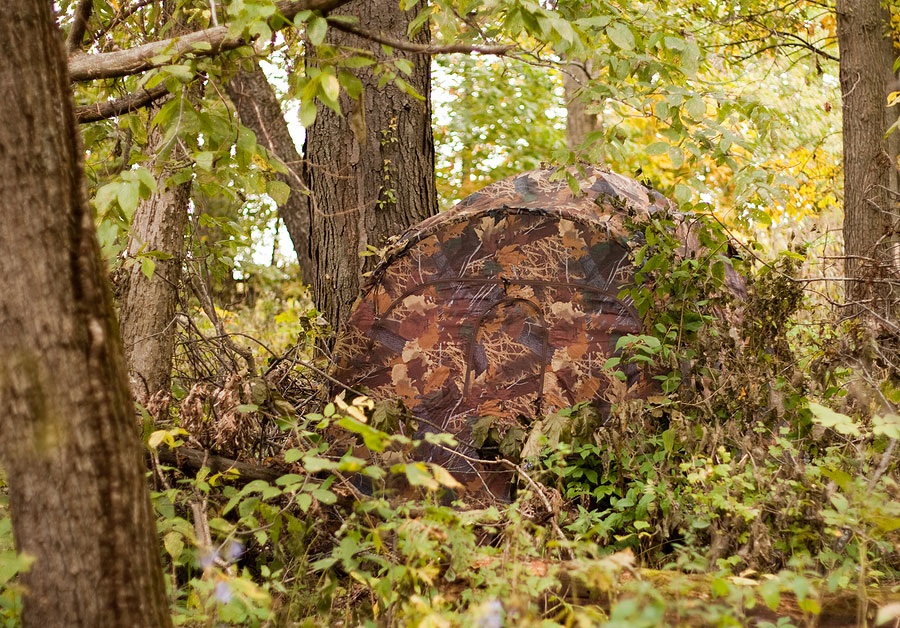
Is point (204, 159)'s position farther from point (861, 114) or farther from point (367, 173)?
point (861, 114)

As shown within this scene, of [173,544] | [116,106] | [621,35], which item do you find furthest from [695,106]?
[173,544]

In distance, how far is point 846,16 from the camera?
6648 millimetres

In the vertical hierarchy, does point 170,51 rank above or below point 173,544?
above

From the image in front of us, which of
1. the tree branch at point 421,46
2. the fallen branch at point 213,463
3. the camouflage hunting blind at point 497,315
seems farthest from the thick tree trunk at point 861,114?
the fallen branch at point 213,463

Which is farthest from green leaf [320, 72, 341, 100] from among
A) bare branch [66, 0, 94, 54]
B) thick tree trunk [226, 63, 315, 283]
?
thick tree trunk [226, 63, 315, 283]

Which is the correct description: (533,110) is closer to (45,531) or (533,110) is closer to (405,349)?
(405,349)

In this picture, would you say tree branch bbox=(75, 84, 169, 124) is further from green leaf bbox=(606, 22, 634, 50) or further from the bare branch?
green leaf bbox=(606, 22, 634, 50)

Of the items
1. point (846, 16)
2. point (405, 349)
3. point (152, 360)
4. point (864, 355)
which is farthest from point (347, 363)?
point (846, 16)

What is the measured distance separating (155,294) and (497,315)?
196 centimetres

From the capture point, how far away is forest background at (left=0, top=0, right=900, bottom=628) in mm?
2033

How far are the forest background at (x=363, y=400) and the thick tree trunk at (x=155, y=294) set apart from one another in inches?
0.7

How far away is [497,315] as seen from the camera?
4.54 meters

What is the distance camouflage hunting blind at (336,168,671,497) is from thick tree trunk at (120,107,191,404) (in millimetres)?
1010

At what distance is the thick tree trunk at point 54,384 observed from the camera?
78.8 inches
